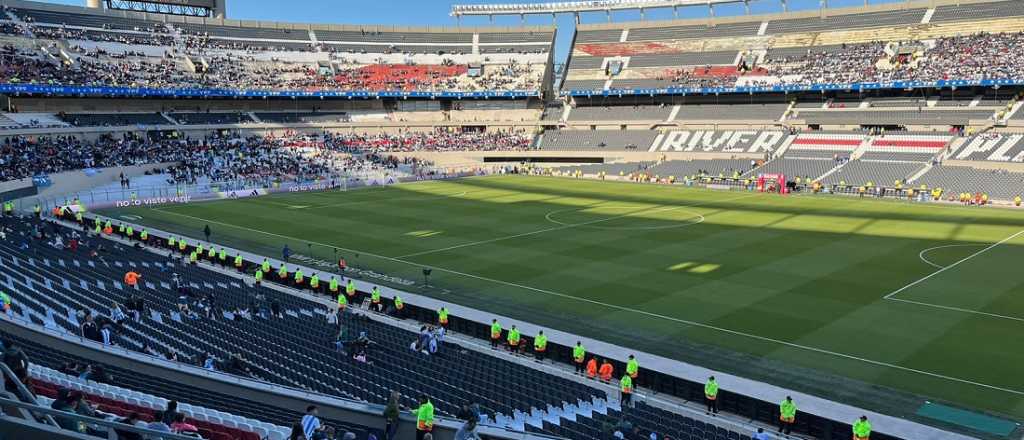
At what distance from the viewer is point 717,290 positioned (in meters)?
26.7

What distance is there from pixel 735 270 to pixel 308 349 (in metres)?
18.8

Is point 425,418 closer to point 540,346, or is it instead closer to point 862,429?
point 540,346

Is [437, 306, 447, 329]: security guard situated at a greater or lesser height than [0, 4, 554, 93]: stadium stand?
lesser

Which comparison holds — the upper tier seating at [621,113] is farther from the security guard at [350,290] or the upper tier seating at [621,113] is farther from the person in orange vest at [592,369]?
the person in orange vest at [592,369]

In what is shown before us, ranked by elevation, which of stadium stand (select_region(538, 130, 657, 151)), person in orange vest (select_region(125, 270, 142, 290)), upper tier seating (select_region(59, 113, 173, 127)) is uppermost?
upper tier seating (select_region(59, 113, 173, 127))

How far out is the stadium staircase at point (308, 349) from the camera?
14.6m

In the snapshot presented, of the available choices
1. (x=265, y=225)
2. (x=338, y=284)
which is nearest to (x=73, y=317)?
(x=338, y=284)

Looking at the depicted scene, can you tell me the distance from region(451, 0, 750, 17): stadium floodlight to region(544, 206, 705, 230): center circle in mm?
55957

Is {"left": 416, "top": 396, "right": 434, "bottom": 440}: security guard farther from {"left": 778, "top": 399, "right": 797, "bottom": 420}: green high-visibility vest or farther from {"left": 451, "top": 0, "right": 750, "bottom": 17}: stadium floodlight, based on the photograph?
{"left": 451, "top": 0, "right": 750, "bottom": 17}: stadium floodlight

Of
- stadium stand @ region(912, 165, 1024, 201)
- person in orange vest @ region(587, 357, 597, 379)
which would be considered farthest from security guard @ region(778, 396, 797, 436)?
stadium stand @ region(912, 165, 1024, 201)

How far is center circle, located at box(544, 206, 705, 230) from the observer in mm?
41562

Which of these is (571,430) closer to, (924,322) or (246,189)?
(924,322)

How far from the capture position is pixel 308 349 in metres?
17.9

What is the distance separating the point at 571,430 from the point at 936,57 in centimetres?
7243
